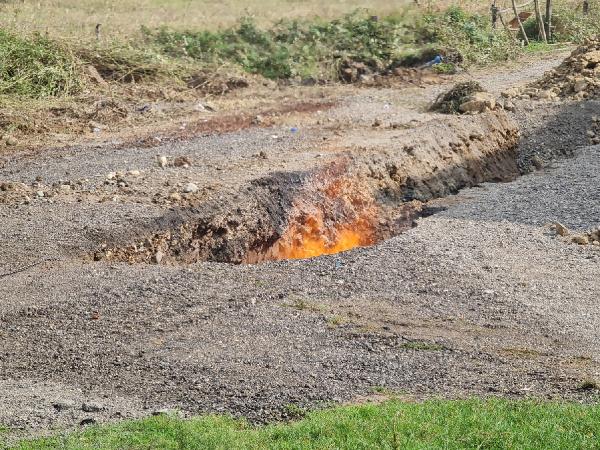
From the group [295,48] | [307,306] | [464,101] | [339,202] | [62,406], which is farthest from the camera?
[295,48]

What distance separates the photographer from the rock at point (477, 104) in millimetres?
18109

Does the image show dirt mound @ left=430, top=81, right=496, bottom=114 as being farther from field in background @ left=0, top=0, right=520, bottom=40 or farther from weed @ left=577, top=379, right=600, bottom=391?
weed @ left=577, top=379, right=600, bottom=391

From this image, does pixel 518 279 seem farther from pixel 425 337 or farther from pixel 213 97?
pixel 213 97

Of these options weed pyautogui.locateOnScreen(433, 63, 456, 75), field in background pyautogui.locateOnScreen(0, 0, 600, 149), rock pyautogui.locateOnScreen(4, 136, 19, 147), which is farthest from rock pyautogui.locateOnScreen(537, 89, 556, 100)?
rock pyautogui.locateOnScreen(4, 136, 19, 147)

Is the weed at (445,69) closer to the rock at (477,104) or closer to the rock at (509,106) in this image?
the rock at (509,106)

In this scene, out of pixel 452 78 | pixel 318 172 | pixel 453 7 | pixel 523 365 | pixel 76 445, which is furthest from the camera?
pixel 453 7

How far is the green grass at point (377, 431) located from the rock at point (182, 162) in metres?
7.35

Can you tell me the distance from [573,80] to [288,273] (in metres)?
10.3

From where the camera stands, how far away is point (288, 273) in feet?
36.5

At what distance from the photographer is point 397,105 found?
1973 cm

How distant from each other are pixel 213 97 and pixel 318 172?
6388 mm

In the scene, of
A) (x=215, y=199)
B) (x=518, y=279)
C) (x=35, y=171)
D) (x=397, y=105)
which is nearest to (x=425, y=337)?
(x=518, y=279)

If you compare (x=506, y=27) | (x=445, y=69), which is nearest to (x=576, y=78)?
(x=445, y=69)

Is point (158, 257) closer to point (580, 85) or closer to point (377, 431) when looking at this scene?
point (377, 431)
